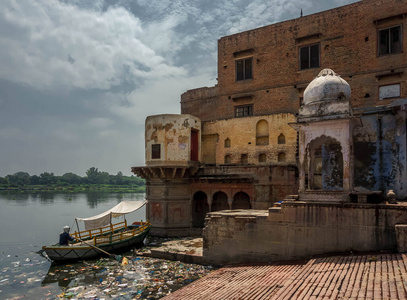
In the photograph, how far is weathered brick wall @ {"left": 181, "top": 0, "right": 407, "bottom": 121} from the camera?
18.9 m

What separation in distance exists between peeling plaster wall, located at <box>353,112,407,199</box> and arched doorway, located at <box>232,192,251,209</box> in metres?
7.74

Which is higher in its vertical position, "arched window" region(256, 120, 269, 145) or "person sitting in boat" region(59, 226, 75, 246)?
"arched window" region(256, 120, 269, 145)

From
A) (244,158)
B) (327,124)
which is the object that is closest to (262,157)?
(244,158)

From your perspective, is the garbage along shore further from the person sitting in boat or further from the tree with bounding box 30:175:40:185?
the tree with bounding box 30:175:40:185

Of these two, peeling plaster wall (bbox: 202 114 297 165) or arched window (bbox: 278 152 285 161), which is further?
arched window (bbox: 278 152 285 161)

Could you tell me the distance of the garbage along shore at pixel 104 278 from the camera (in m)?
10.5

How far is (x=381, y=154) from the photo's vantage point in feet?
40.7

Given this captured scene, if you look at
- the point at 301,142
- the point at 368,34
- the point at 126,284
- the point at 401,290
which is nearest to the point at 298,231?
the point at 301,142

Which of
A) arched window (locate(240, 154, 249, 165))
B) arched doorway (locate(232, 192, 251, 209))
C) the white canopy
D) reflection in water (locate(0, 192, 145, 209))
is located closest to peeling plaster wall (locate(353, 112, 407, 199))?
arched doorway (locate(232, 192, 251, 209))

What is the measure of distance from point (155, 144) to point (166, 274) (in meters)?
9.96

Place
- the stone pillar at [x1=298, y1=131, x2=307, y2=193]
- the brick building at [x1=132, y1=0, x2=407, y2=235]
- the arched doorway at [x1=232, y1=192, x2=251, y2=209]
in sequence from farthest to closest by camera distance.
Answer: the arched doorway at [x1=232, y1=192, x2=251, y2=209] → the brick building at [x1=132, y1=0, x2=407, y2=235] → the stone pillar at [x1=298, y1=131, x2=307, y2=193]

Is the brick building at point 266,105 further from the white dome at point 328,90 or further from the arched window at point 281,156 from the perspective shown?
the white dome at point 328,90

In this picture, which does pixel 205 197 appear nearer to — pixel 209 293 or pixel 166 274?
pixel 166 274

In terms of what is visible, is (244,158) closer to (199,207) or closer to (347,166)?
(199,207)
